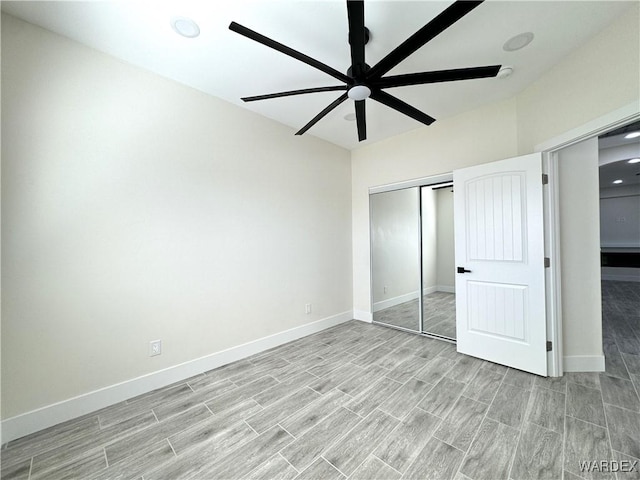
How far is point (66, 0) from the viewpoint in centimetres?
166

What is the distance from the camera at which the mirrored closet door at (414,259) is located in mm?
3605

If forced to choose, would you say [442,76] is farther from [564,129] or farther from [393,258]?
[393,258]

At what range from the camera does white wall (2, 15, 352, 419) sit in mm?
1770

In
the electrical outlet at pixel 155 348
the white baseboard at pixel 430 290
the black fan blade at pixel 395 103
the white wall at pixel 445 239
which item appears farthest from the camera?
the white baseboard at pixel 430 290

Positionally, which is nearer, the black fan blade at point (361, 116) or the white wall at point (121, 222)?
the white wall at point (121, 222)

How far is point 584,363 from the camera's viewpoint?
2.40 meters

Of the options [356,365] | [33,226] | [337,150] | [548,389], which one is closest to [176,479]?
[356,365]

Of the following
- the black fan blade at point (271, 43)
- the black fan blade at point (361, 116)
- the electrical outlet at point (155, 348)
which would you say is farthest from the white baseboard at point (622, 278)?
the electrical outlet at point (155, 348)

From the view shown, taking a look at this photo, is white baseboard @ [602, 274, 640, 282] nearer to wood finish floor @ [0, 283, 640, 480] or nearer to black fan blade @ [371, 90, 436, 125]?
wood finish floor @ [0, 283, 640, 480]

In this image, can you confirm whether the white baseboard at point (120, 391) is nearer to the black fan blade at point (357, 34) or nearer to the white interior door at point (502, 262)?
the white interior door at point (502, 262)

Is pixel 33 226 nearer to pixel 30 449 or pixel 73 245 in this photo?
pixel 73 245

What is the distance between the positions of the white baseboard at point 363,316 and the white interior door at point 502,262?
1.40 m

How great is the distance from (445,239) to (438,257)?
0.30 m

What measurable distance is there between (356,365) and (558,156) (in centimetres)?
291
